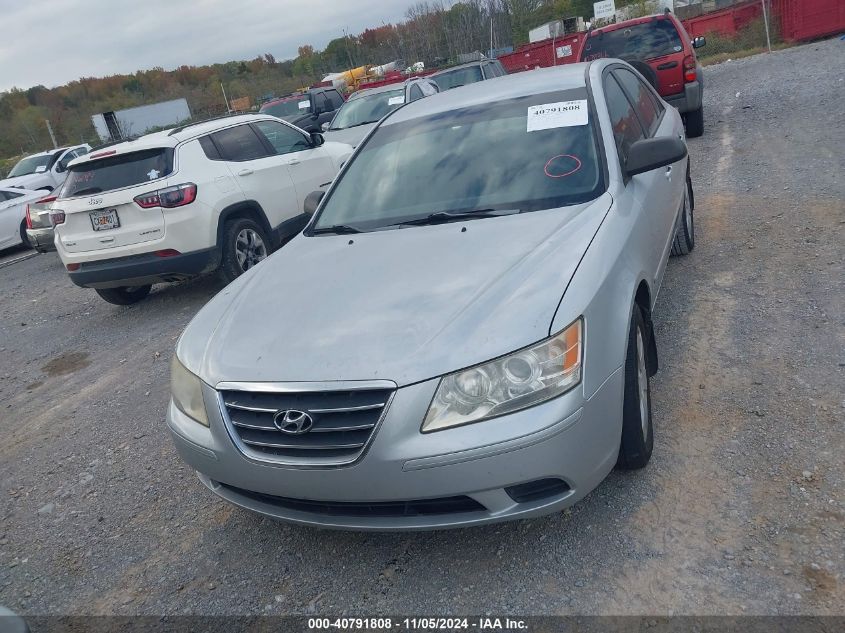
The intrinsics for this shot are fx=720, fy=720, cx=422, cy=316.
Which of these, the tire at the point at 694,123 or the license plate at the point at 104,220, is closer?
the license plate at the point at 104,220

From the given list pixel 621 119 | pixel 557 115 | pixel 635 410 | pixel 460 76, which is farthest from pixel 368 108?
pixel 635 410

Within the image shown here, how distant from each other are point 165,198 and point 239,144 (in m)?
1.29

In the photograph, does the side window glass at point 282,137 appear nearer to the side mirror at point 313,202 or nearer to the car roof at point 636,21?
the side mirror at point 313,202

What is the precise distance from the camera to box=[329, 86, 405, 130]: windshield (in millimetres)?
12234

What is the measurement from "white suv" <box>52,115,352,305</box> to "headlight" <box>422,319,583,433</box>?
4.72 meters

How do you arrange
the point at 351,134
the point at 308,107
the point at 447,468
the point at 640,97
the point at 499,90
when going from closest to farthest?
the point at 447,468 < the point at 499,90 < the point at 640,97 < the point at 351,134 < the point at 308,107

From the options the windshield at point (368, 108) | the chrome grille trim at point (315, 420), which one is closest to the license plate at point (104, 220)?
the chrome grille trim at point (315, 420)

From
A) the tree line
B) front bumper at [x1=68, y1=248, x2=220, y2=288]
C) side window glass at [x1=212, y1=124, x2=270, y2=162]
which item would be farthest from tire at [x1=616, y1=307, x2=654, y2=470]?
the tree line

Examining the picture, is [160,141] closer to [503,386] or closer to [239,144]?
[239,144]

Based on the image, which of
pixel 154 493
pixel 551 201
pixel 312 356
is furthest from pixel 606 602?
pixel 154 493

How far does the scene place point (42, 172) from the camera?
55.0 ft

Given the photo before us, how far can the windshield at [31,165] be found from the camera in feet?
57.4

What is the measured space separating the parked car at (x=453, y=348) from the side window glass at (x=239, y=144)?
3800mm

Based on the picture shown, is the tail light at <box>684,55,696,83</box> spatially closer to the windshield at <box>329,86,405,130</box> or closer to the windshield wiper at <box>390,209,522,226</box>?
the windshield at <box>329,86,405,130</box>
